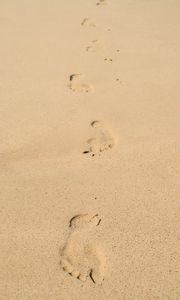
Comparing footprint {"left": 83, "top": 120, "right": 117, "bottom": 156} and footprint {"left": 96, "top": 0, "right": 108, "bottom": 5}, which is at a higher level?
footprint {"left": 96, "top": 0, "right": 108, "bottom": 5}

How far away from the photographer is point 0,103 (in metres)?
2.54

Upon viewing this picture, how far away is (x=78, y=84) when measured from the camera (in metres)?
2.75

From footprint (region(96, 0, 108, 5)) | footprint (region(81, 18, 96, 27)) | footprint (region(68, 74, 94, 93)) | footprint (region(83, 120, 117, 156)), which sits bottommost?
footprint (region(83, 120, 117, 156))

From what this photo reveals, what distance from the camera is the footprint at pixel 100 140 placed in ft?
7.23

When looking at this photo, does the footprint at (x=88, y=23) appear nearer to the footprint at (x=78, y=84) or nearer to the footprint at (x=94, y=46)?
the footprint at (x=94, y=46)

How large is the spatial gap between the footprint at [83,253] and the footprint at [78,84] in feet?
3.52

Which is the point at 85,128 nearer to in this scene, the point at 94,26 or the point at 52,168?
the point at 52,168

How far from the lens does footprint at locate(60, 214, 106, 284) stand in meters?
1.62

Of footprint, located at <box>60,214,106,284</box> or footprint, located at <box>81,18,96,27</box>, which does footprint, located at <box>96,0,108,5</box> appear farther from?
footprint, located at <box>60,214,106,284</box>

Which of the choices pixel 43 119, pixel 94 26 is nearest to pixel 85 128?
pixel 43 119

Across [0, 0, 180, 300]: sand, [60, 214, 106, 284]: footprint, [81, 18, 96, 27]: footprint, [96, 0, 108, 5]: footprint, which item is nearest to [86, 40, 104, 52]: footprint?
[0, 0, 180, 300]: sand

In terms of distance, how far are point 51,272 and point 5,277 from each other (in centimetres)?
17

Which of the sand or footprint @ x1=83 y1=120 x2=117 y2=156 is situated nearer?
the sand

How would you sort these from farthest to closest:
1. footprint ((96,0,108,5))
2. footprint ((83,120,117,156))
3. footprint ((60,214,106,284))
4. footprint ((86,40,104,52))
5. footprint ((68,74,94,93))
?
footprint ((96,0,108,5)), footprint ((86,40,104,52)), footprint ((68,74,94,93)), footprint ((83,120,117,156)), footprint ((60,214,106,284))
